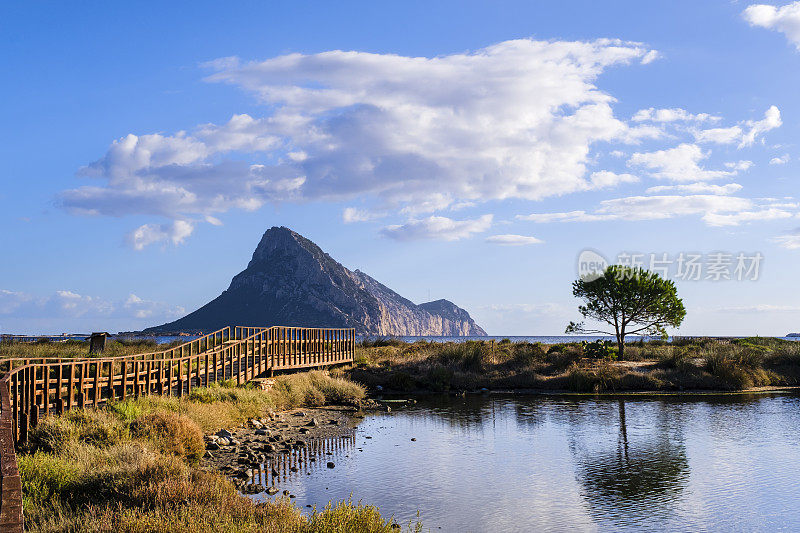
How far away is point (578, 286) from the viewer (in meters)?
51.7

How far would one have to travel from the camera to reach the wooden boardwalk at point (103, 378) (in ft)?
20.5

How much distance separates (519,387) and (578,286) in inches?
703

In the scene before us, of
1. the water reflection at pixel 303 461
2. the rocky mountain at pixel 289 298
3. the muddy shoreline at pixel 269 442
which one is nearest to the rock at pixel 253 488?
the muddy shoreline at pixel 269 442

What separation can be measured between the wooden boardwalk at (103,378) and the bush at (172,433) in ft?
6.96

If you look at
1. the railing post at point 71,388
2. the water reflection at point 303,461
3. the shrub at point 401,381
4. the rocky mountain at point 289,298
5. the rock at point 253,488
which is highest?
the rocky mountain at point 289,298

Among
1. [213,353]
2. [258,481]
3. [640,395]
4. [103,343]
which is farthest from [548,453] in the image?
[103,343]

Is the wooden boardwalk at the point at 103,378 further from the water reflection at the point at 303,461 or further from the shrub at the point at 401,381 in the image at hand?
the water reflection at the point at 303,461

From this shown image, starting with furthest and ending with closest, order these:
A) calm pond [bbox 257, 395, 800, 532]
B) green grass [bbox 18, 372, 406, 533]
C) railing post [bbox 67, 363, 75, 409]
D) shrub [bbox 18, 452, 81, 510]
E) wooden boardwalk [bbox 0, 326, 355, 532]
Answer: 1. railing post [bbox 67, 363, 75, 409]
2. calm pond [bbox 257, 395, 800, 532]
3. shrub [bbox 18, 452, 81, 510]
4. green grass [bbox 18, 372, 406, 533]
5. wooden boardwalk [bbox 0, 326, 355, 532]

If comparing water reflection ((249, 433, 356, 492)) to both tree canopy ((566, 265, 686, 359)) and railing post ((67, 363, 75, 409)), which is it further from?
tree canopy ((566, 265, 686, 359))

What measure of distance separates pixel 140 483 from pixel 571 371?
2890 cm

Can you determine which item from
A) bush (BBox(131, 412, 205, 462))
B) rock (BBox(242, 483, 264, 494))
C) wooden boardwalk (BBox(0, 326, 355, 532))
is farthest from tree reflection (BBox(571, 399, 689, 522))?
wooden boardwalk (BBox(0, 326, 355, 532))

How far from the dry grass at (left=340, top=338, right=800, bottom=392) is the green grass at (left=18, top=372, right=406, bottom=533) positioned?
60.7 ft

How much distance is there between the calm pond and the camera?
500 inches

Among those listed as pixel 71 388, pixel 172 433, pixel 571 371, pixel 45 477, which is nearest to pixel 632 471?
pixel 172 433
